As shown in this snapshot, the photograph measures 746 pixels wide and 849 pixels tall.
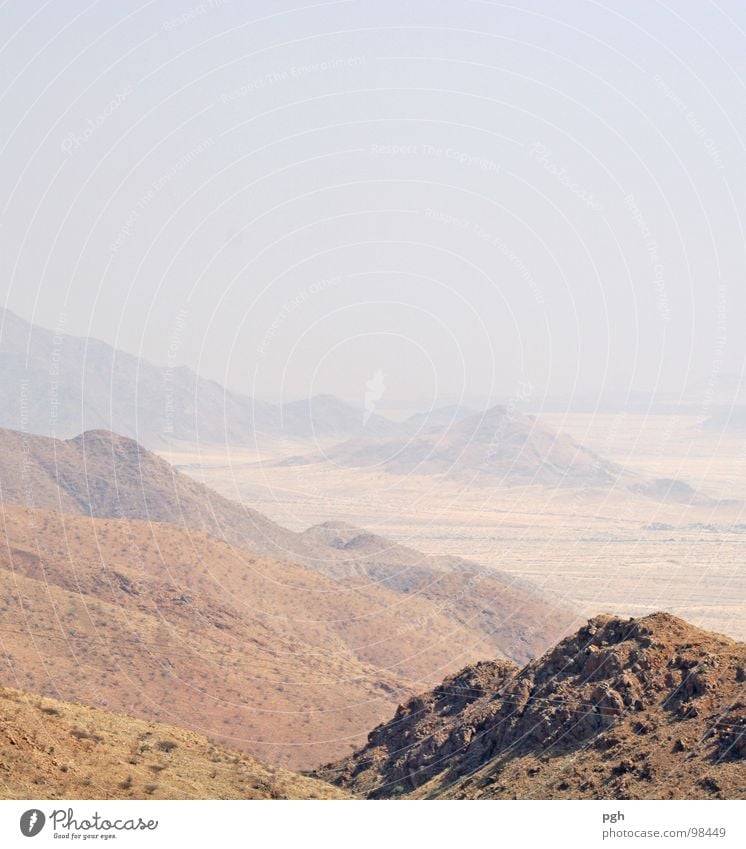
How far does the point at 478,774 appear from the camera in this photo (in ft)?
143

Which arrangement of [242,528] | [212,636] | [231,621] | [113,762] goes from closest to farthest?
[113,762]
[212,636]
[231,621]
[242,528]

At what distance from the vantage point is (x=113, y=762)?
1460 inches

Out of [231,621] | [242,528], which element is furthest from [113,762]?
[242,528]

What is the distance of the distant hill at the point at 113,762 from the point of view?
34.3 metres

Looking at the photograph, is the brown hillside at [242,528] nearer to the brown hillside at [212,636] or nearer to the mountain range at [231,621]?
the mountain range at [231,621]

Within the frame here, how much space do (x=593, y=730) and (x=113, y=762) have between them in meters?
16.2

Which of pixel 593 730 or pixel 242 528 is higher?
pixel 242 528

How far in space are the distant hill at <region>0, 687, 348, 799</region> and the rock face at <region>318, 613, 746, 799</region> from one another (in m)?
4.94

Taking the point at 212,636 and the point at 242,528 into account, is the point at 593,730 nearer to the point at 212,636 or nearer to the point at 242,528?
the point at 212,636

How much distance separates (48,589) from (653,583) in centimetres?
10516

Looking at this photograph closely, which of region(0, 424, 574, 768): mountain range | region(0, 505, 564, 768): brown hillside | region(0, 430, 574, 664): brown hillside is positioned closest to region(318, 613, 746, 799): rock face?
region(0, 505, 564, 768): brown hillside

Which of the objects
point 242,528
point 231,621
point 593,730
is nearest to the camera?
point 593,730

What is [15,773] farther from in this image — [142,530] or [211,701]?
[142,530]

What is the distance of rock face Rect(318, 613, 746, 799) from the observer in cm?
3831
